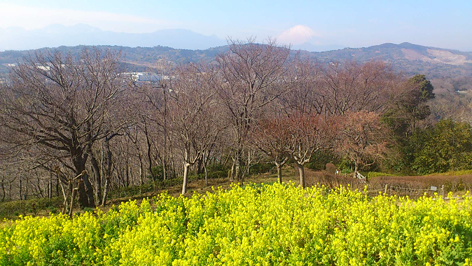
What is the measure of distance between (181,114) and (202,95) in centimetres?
194

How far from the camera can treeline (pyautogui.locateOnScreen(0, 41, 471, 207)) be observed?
1338 centimetres

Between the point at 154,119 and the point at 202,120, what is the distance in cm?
456

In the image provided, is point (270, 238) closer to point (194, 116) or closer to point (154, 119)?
point (194, 116)

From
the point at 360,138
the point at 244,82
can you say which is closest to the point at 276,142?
the point at 244,82

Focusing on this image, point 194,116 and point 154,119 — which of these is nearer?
point 194,116

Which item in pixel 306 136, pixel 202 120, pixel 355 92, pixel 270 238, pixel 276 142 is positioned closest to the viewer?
pixel 270 238

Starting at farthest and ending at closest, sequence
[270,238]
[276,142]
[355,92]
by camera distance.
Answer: [355,92] → [276,142] → [270,238]

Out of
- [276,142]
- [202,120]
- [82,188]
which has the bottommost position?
[82,188]

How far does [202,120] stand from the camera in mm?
15742

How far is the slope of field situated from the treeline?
220 centimetres

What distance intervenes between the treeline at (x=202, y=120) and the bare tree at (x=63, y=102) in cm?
6

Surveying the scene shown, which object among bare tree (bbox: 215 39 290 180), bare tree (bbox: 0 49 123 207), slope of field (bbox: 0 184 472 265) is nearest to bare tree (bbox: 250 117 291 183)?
bare tree (bbox: 215 39 290 180)

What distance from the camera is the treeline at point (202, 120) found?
43.9 ft

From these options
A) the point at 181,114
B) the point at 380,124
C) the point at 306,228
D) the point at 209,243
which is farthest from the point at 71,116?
the point at 380,124
